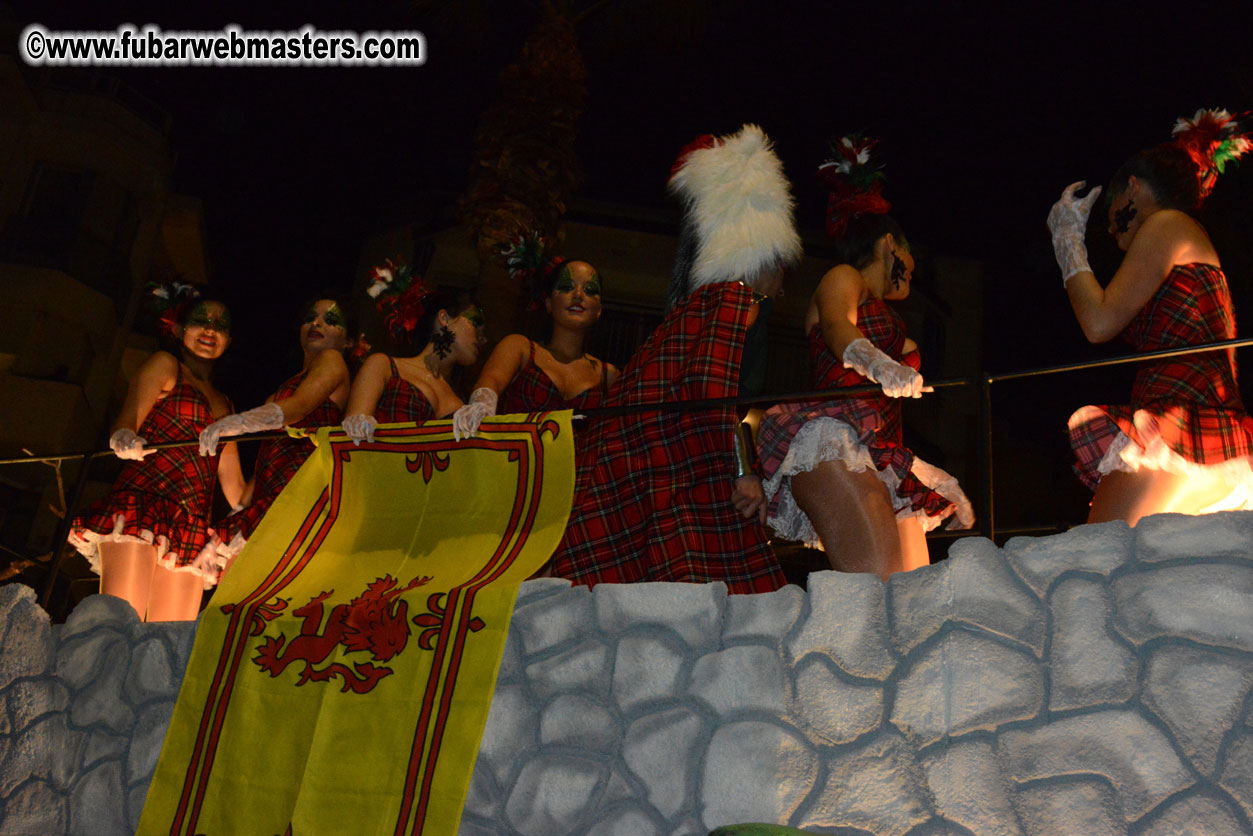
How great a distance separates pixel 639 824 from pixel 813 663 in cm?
68

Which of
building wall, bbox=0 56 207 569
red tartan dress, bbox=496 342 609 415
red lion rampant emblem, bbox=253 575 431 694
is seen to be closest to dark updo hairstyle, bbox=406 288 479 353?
red tartan dress, bbox=496 342 609 415

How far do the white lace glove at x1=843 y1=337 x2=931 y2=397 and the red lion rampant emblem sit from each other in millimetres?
1672

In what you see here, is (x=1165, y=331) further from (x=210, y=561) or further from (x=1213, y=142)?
(x=210, y=561)

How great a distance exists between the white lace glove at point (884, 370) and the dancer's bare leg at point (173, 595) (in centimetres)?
307

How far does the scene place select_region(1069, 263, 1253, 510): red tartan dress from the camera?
10.6ft

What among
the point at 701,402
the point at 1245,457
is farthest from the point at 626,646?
the point at 1245,457

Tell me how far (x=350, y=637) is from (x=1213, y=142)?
337 cm

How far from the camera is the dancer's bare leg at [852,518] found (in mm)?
3604

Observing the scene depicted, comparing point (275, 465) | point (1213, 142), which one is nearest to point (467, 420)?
point (275, 465)

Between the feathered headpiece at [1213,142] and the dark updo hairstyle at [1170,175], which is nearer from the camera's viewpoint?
the dark updo hairstyle at [1170,175]

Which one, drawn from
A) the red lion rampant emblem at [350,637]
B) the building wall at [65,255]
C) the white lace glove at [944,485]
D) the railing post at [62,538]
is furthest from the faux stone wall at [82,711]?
the building wall at [65,255]

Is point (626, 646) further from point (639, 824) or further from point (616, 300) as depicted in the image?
point (616, 300)

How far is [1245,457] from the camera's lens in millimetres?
3268

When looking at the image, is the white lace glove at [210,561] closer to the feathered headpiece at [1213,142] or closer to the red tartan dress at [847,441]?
the red tartan dress at [847,441]
